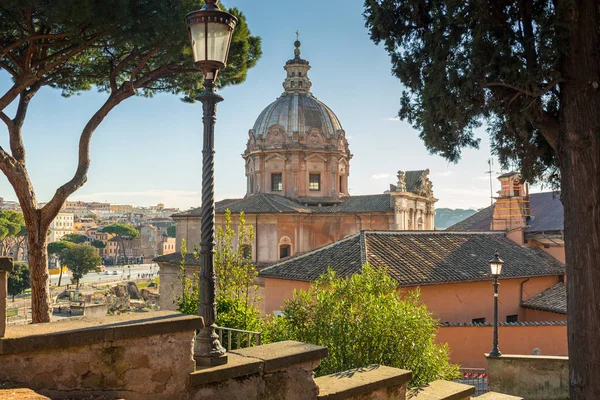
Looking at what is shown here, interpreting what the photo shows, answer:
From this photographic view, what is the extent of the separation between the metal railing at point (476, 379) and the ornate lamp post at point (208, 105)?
391 inches

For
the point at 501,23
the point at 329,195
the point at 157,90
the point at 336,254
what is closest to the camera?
the point at 501,23

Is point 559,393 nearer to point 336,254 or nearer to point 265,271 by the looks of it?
point 336,254

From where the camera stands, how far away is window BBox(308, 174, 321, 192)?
3644 cm

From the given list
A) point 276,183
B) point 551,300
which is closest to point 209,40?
point 551,300

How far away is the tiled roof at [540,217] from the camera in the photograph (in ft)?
75.4

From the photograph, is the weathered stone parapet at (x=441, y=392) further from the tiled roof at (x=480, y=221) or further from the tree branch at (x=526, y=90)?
the tiled roof at (x=480, y=221)

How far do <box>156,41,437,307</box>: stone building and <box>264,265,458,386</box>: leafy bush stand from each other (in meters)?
22.8

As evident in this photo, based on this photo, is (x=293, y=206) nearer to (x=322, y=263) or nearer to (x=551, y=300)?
(x=322, y=263)

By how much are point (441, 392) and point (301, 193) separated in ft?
99.0

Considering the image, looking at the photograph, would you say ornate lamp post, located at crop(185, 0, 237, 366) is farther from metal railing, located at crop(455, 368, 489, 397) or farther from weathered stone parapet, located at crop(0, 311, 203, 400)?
metal railing, located at crop(455, 368, 489, 397)

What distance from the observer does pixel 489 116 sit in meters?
8.92

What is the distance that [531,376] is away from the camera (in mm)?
11383

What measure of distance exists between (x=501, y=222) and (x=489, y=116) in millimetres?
17269

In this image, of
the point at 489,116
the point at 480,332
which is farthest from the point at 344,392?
the point at 480,332
